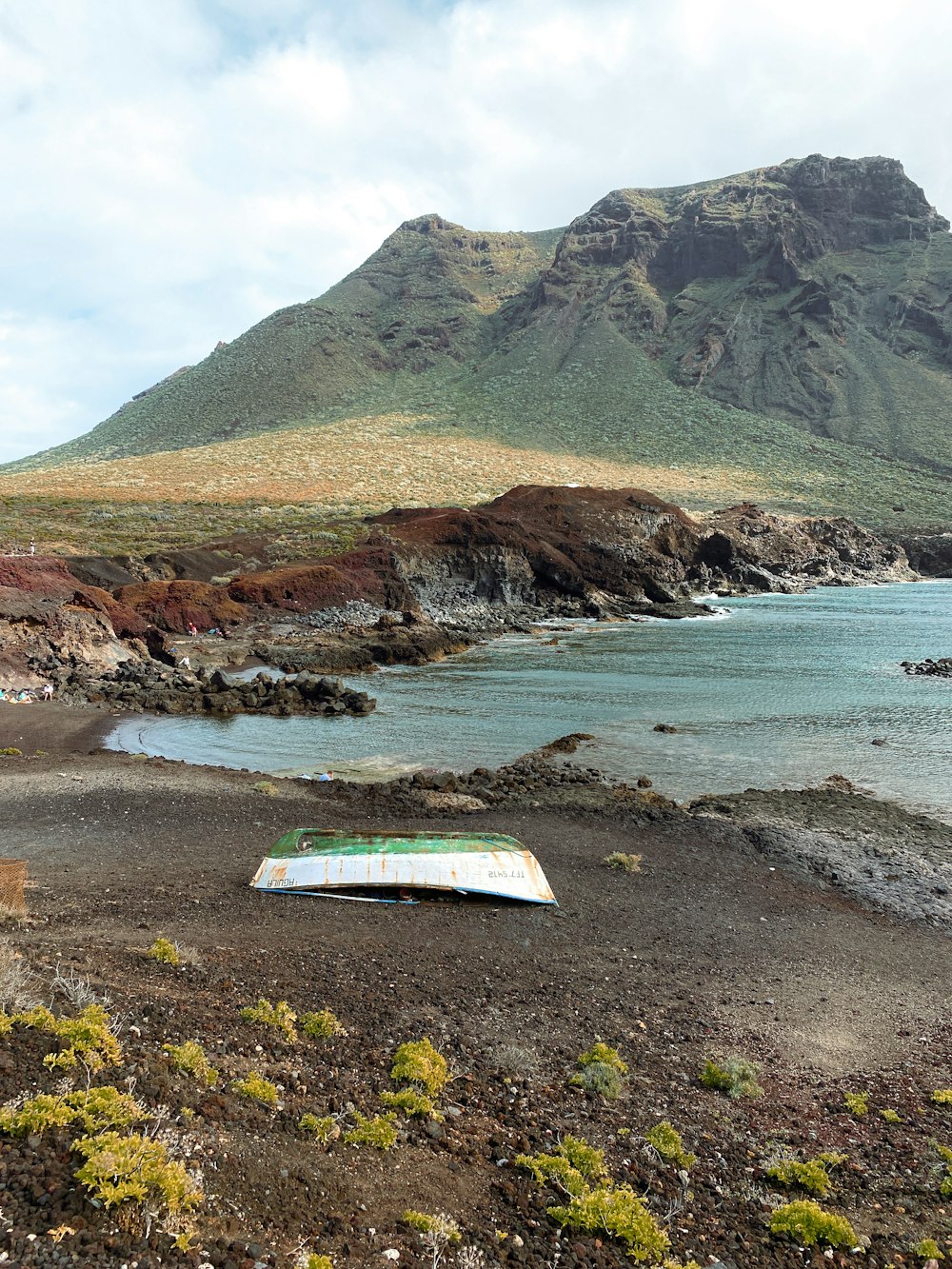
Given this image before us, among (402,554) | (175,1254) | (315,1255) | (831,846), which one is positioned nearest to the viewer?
(175,1254)

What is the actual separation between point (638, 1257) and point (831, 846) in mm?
11910

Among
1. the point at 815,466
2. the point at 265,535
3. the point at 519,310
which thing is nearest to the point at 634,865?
the point at 265,535

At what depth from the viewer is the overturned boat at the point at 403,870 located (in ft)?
40.4

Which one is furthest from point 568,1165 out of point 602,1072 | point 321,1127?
point 321,1127

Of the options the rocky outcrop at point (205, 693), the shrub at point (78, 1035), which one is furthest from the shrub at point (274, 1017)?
the rocky outcrop at point (205, 693)

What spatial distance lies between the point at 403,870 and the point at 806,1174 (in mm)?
7319

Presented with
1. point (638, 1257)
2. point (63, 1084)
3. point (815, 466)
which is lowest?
point (638, 1257)

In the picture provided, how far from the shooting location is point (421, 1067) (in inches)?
284

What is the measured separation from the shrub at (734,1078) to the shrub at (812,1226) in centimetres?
170

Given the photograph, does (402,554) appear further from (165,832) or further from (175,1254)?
(175,1254)

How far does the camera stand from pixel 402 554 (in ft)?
175

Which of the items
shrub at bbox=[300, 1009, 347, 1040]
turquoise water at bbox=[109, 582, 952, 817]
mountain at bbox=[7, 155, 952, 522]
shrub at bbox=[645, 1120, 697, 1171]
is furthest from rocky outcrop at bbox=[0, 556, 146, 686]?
mountain at bbox=[7, 155, 952, 522]

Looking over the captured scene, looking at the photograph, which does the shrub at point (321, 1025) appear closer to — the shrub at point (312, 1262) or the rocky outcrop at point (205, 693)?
the shrub at point (312, 1262)

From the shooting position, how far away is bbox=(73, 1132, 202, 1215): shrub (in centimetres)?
453
